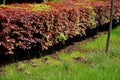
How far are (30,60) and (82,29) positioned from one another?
287 cm

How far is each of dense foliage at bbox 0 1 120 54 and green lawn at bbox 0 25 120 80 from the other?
1.42 ft

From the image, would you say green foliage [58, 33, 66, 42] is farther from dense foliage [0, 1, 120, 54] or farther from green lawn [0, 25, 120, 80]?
green lawn [0, 25, 120, 80]

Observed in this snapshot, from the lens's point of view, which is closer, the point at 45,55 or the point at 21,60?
the point at 21,60

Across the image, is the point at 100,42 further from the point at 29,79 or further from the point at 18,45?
the point at 29,79

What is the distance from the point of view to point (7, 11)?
355 inches

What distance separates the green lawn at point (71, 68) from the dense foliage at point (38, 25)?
0.43 metres

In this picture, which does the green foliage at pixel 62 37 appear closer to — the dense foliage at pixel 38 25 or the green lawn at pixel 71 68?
the dense foliage at pixel 38 25

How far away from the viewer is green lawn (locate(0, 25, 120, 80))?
7223 millimetres

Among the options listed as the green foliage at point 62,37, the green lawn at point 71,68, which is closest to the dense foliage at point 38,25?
the green foliage at point 62,37

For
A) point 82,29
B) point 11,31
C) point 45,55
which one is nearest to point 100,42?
point 82,29

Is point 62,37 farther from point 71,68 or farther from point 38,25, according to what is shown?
point 71,68

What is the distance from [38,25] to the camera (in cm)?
922

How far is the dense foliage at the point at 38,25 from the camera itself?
27.6 feet

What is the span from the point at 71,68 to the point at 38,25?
169 cm
